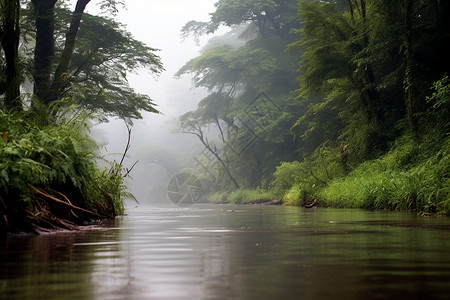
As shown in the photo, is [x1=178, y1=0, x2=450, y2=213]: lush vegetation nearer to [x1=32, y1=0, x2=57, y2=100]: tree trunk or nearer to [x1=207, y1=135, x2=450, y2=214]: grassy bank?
[x1=207, y1=135, x2=450, y2=214]: grassy bank

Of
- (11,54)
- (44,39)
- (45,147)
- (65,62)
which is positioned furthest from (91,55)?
(45,147)

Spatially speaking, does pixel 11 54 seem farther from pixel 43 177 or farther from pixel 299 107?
pixel 299 107

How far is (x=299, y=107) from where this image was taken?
95.7 ft

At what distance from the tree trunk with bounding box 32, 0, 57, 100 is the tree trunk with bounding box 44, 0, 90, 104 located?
1.82 feet

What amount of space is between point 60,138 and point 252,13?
30.1m

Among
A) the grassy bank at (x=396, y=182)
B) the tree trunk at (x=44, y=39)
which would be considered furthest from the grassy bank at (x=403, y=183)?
the tree trunk at (x=44, y=39)

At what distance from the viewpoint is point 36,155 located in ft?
17.9

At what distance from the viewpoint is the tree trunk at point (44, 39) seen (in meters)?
13.1

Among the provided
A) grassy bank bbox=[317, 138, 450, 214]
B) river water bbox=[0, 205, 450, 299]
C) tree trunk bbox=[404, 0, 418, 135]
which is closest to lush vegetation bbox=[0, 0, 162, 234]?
river water bbox=[0, 205, 450, 299]

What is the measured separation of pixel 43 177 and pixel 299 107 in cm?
2515

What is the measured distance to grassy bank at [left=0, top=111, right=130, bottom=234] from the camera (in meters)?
4.47

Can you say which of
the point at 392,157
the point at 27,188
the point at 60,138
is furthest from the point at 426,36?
the point at 27,188

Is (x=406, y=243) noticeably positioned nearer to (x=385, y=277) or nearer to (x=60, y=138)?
(x=385, y=277)

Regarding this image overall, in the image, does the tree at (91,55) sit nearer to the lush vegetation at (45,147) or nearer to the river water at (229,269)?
the lush vegetation at (45,147)
